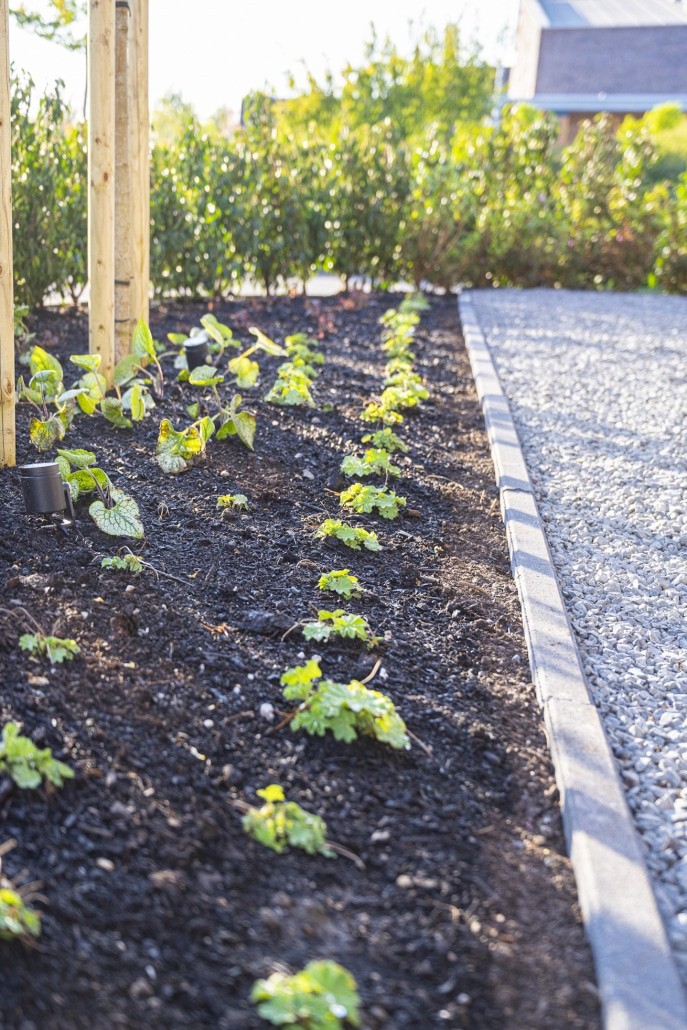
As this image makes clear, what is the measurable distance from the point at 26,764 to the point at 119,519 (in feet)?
3.99

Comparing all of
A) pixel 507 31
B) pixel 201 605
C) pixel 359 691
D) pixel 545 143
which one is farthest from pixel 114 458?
pixel 507 31

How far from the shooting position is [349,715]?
6.81ft

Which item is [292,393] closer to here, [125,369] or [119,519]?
[125,369]

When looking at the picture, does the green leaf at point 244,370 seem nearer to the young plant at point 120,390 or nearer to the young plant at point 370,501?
the young plant at point 120,390

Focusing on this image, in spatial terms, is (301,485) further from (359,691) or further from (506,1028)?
(506,1028)

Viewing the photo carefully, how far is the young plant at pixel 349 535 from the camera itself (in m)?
3.08

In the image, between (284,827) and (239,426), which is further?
(239,426)

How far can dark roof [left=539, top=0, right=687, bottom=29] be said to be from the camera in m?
29.7

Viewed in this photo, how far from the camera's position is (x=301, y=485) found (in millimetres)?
3666

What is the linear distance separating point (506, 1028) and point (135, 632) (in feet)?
4.60

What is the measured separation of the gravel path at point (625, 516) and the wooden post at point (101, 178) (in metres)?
2.21

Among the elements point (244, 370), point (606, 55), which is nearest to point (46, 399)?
point (244, 370)

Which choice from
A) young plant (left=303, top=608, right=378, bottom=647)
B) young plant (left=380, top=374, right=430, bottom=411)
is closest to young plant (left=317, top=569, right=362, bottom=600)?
young plant (left=303, top=608, right=378, bottom=647)

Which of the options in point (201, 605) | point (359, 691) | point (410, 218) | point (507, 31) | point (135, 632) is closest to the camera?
point (359, 691)
